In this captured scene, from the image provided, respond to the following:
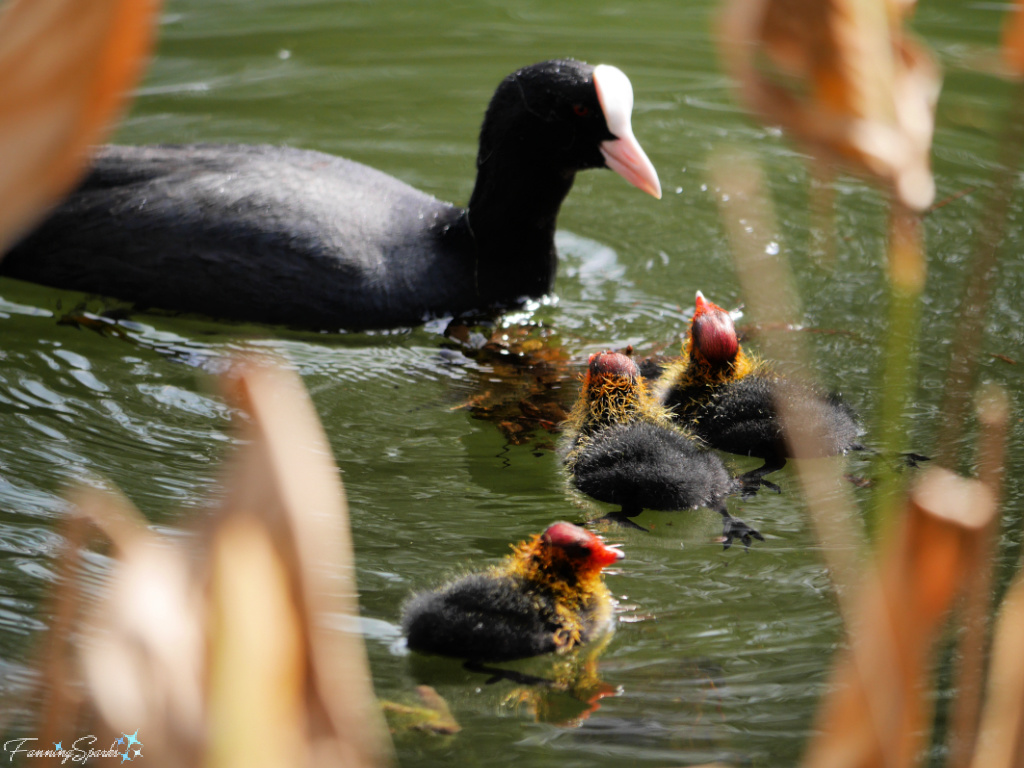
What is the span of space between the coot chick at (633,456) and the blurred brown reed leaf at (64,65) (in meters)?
2.07

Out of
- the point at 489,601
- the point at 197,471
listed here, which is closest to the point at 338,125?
the point at 197,471

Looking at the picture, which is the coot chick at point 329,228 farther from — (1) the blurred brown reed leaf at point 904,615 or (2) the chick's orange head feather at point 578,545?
(1) the blurred brown reed leaf at point 904,615

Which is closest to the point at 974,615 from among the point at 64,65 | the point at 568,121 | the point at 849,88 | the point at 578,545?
the point at 849,88

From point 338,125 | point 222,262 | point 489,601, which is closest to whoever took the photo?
point 489,601

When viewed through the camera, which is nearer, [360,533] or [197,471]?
[360,533]

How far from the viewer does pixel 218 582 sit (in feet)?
Result: 1.50

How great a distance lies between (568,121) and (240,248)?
1.06 metres

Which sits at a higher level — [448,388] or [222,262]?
[222,262]

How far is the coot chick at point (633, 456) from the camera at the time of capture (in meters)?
2.42

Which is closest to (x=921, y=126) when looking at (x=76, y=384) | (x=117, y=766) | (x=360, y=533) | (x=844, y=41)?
(x=844, y=41)

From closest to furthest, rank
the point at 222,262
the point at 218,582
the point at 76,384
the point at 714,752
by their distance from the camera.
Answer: the point at 218,582 → the point at 714,752 → the point at 76,384 → the point at 222,262

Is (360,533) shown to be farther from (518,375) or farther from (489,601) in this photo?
(518,375)

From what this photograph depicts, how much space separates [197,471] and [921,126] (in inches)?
89.3

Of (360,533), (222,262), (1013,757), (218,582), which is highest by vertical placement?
(218,582)
